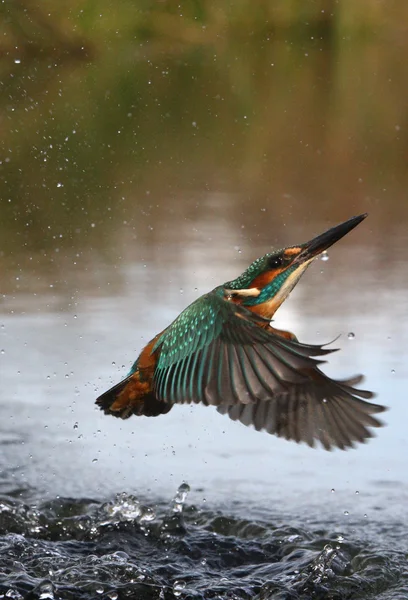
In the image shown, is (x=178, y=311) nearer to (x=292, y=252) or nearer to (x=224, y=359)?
(x=292, y=252)

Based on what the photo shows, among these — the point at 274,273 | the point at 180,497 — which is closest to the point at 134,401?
the point at 274,273

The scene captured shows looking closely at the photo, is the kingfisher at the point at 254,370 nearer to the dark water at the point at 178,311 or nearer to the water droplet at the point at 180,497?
the dark water at the point at 178,311

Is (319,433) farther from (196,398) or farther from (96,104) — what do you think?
(96,104)

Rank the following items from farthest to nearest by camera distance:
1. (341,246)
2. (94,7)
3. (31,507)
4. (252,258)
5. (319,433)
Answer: (94,7) → (341,246) → (252,258) → (31,507) → (319,433)

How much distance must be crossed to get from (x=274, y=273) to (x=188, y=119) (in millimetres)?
9462

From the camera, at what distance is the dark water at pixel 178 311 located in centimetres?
337

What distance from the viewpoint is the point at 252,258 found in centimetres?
661

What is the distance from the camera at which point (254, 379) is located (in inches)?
104

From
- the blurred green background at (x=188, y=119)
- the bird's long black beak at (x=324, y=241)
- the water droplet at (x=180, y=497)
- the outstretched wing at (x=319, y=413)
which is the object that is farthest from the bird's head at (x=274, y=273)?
the blurred green background at (x=188, y=119)

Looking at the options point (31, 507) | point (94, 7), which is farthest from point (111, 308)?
point (94, 7)

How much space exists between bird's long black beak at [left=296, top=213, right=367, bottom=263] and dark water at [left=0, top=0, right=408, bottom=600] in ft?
2.86

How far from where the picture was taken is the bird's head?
2.88 meters

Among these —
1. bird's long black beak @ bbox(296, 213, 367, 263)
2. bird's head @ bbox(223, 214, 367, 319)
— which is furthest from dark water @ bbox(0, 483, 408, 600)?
bird's long black beak @ bbox(296, 213, 367, 263)

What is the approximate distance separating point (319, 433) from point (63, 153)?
6.89 m
